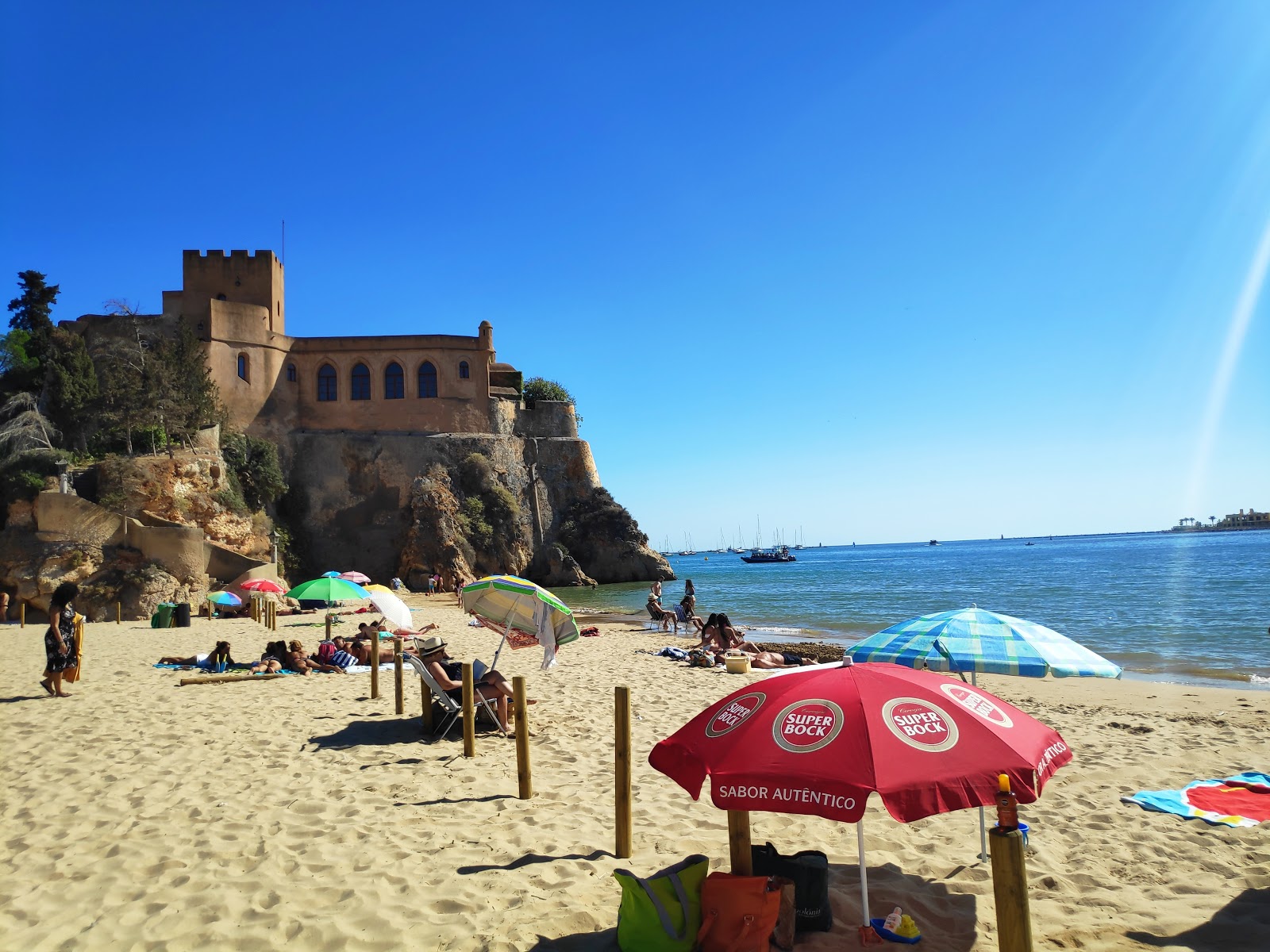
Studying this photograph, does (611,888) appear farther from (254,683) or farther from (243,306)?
(243,306)

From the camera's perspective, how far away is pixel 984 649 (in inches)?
212

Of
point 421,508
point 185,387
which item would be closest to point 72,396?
point 185,387

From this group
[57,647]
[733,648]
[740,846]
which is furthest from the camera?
[733,648]

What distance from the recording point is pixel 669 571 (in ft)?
176

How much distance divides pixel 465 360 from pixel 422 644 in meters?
38.6

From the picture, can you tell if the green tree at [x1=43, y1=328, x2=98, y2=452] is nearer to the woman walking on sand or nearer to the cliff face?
the cliff face

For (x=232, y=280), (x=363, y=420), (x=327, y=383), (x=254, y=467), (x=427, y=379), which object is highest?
(x=232, y=280)

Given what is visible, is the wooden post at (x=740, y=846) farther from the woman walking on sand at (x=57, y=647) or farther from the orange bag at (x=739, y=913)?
the woman walking on sand at (x=57, y=647)

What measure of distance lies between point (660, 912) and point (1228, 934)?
9.98 ft

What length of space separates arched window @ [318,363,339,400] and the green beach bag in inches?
1683

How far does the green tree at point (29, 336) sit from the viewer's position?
33469 millimetres

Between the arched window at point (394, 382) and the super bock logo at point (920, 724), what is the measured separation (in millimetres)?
43319

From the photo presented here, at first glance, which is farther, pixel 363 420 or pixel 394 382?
pixel 394 382

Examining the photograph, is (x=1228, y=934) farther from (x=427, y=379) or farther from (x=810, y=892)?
(x=427, y=379)
